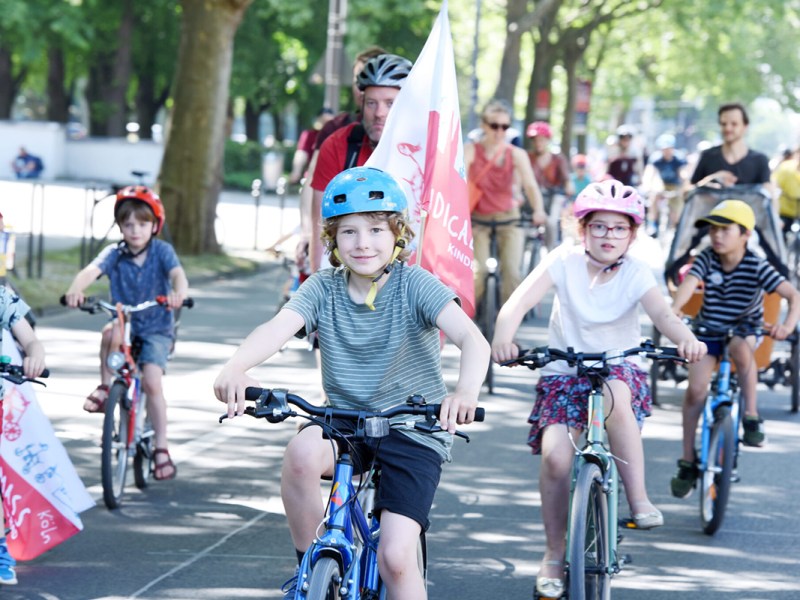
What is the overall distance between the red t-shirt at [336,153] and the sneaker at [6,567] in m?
2.35

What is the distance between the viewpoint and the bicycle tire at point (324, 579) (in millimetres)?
4113

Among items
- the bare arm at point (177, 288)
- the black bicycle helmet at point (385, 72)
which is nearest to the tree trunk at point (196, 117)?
the bare arm at point (177, 288)

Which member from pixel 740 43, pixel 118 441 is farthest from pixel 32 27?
pixel 118 441

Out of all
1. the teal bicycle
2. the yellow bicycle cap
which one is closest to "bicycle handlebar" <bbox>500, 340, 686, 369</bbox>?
the teal bicycle

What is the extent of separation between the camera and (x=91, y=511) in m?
7.61

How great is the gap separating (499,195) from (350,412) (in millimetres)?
8581

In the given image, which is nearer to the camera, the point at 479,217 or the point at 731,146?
the point at 731,146

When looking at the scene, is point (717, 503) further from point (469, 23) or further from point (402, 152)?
point (469, 23)

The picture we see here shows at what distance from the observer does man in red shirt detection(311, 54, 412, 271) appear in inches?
284

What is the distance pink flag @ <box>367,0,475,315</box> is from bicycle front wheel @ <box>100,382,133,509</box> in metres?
1.82

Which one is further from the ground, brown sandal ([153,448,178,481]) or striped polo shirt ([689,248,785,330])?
striped polo shirt ([689,248,785,330])

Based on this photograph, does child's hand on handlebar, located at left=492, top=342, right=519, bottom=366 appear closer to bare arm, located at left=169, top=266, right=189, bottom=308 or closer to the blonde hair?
the blonde hair

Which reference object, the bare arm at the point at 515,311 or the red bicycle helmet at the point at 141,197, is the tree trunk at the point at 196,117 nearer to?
the red bicycle helmet at the point at 141,197

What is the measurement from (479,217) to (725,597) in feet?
21.8
